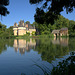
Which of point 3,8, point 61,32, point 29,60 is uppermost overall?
point 3,8

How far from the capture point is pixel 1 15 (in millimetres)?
5527

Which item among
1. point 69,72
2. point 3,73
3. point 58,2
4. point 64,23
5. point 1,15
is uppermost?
point 64,23

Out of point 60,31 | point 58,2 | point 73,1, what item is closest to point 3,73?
point 58,2

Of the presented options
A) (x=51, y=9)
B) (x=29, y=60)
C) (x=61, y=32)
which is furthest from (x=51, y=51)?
(x=61, y=32)

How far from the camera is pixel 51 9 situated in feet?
19.2

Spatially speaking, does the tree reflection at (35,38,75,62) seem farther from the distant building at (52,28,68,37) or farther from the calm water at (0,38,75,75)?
the distant building at (52,28,68,37)

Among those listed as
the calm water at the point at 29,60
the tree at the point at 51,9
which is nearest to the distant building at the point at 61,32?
the calm water at the point at 29,60

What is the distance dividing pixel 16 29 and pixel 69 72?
242 feet

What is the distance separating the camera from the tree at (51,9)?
540 cm

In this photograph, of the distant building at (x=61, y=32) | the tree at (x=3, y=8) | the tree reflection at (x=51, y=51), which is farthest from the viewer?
the distant building at (x=61, y=32)

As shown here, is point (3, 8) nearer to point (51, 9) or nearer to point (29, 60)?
point (51, 9)

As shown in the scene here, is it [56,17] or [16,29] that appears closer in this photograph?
[56,17]

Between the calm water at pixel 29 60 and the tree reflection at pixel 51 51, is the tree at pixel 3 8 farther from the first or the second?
the tree reflection at pixel 51 51

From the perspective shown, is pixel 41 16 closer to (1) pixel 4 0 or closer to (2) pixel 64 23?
(1) pixel 4 0
